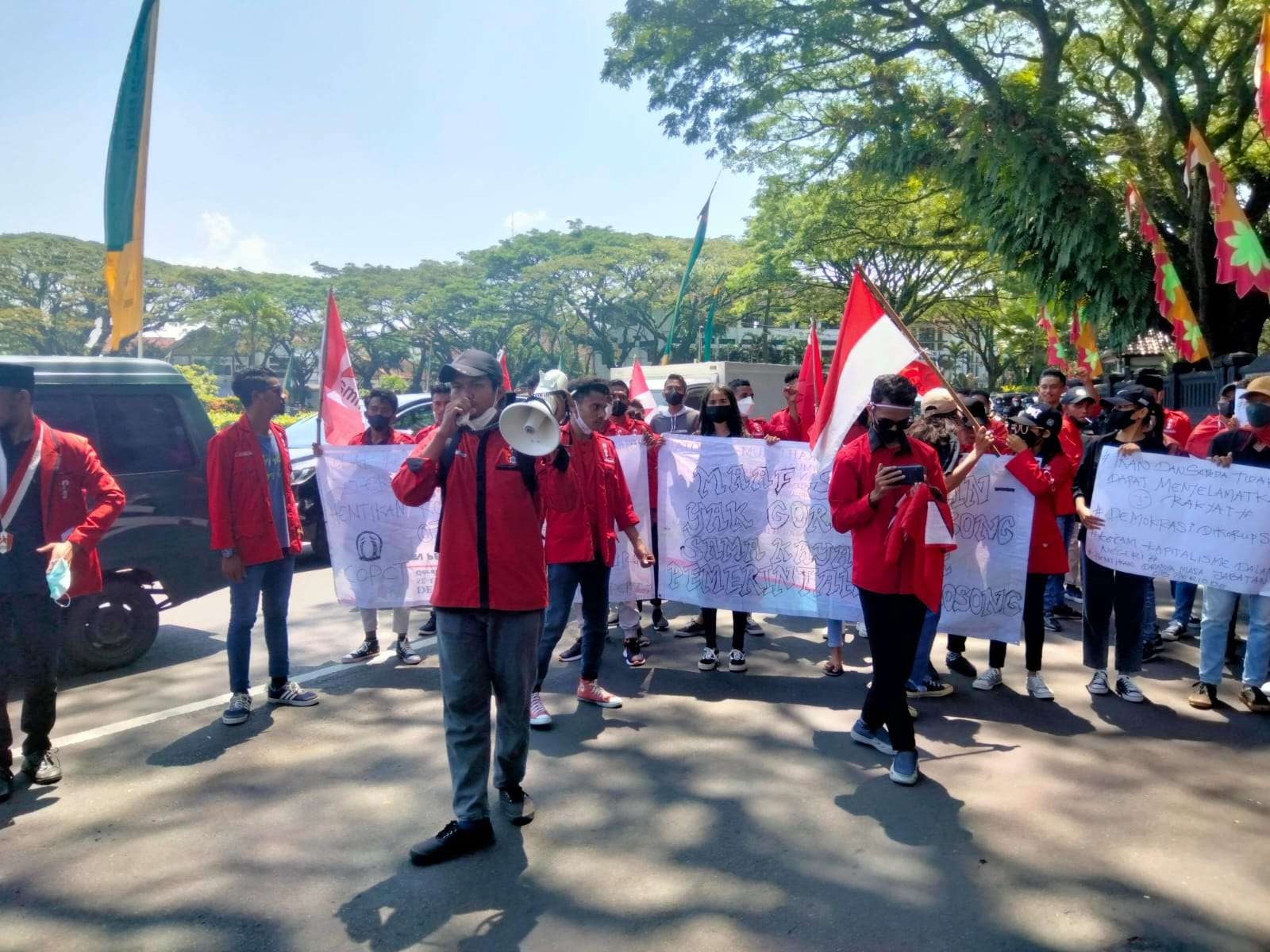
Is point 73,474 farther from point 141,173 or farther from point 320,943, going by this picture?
point 141,173

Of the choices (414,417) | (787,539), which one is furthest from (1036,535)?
(414,417)

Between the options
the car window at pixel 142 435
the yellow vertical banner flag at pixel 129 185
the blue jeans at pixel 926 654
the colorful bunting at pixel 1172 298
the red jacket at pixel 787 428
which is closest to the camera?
the blue jeans at pixel 926 654

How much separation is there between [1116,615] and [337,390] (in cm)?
531

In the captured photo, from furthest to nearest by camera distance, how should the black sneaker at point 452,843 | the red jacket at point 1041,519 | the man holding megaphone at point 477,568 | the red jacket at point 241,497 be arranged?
1. the red jacket at point 1041,519
2. the red jacket at point 241,497
3. the man holding megaphone at point 477,568
4. the black sneaker at point 452,843

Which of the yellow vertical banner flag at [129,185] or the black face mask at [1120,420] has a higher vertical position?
the yellow vertical banner flag at [129,185]

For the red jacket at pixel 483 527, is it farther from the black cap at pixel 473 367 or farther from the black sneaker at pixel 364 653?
the black sneaker at pixel 364 653

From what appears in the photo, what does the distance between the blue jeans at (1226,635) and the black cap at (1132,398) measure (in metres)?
1.09

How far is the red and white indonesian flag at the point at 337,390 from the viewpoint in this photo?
678cm

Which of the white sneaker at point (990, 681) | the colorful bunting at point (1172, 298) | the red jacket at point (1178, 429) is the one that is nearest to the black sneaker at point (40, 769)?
the white sneaker at point (990, 681)

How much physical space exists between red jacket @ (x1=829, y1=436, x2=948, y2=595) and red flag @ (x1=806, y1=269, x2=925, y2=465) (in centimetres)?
42

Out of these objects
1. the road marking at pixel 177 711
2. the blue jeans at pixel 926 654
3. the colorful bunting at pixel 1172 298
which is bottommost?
the road marking at pixel 177 711

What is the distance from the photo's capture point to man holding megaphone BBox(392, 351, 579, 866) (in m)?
3.58

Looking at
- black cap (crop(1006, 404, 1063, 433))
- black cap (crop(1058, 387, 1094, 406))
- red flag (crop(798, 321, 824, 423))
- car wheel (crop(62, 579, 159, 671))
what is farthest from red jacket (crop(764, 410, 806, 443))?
car wheel (crop(62, 579, 159, 671))

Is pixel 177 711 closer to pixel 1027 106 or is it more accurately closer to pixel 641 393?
pixel 641 393
